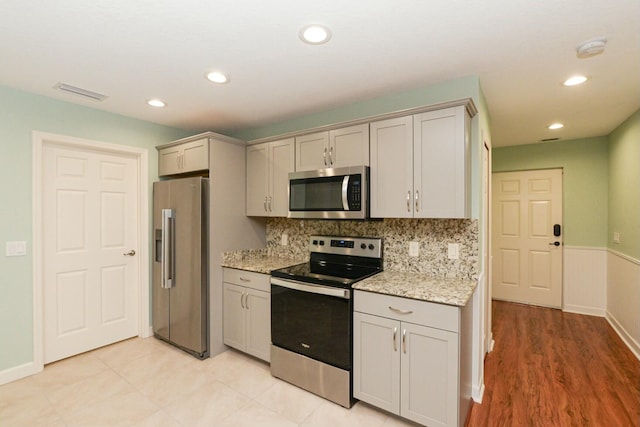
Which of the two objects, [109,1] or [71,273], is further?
[71,273]

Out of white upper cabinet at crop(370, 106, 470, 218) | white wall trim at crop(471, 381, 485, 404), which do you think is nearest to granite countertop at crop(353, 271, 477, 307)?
white upper cabinet at crop(370, 106, 470, 218)

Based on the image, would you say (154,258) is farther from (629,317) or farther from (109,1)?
(629,317)

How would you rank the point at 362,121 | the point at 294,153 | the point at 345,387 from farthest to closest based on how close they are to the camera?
the point at 294,153 < the point at 362,121 < the point at 345,387

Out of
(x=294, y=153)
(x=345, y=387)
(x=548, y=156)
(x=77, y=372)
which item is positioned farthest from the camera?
(x=548, y=156)

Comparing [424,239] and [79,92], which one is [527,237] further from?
[79,92]

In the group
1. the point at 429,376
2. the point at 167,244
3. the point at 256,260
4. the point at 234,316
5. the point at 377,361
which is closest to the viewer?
the point at 429,376

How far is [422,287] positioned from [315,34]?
5.66 ft

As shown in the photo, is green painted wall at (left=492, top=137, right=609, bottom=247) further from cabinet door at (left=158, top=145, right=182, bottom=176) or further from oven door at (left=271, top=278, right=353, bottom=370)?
cabinet door at (left=158, top=145, right=182, bottom=176)

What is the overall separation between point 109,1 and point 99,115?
77.0 inches

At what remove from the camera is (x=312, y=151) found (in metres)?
2.80

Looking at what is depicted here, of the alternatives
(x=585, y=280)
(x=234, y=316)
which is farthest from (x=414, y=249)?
(x=585, y=280)

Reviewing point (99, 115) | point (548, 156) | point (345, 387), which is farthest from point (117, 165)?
point (548, 156)

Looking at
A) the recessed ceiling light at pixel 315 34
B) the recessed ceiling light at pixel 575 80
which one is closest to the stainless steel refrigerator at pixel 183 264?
the recessed ceiling light at pixel 315 34

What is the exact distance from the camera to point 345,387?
7.24 feet
